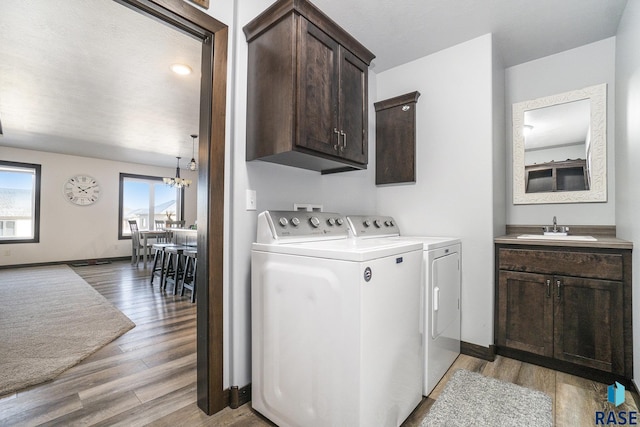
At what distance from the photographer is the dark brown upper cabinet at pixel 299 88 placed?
154 cm

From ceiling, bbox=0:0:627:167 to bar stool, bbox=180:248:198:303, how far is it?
1.90 meters

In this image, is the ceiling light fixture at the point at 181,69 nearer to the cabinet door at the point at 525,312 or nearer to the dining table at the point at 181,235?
the dining table at the point at 181,235

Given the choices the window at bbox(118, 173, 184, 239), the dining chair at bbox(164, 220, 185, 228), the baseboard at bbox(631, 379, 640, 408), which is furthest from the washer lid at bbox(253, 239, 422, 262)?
the window at bbox(118, 173, 184, 239)

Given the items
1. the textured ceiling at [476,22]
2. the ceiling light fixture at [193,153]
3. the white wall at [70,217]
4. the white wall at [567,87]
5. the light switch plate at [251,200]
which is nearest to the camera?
the light switch plate at [251,200]

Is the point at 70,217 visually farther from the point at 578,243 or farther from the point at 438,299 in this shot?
the point at 578,243

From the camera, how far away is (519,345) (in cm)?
212

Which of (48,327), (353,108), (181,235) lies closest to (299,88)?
(353,108)

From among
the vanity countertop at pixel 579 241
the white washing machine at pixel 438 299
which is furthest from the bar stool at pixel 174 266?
the vanity countertop at pixel 579 241

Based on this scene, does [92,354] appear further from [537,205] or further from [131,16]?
[537,205]

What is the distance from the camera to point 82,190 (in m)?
6.55

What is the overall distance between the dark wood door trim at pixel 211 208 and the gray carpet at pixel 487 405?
43.9 inches

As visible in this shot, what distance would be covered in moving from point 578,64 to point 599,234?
1395 millimetres

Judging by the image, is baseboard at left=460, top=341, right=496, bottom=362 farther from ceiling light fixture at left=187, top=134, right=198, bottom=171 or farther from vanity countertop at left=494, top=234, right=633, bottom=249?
ceiling light fixture at left=187, top=134, right=198, bottom=171

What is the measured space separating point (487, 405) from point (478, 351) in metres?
0.65
